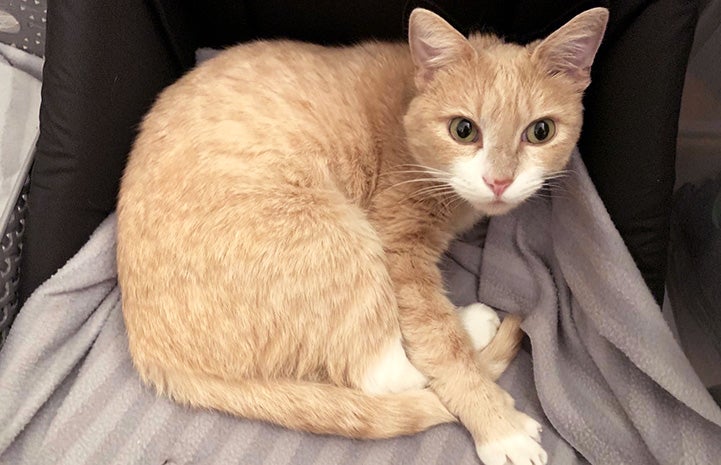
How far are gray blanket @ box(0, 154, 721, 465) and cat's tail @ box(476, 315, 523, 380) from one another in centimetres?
4

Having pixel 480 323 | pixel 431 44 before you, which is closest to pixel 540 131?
pixel 431 44

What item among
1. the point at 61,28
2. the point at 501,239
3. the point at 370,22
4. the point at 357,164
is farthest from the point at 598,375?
the point at 61,28

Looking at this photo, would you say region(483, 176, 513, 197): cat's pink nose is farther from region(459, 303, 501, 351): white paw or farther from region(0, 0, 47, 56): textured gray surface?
region(0, 0, 47, 56): textured gray surface

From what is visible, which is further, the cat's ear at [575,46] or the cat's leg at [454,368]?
the cat's leg at [454,368]

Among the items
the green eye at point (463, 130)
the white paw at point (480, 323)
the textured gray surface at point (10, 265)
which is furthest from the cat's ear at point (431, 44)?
the textured gray surface at point (10, 265)

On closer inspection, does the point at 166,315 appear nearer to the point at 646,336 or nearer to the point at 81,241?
the point at 81,241

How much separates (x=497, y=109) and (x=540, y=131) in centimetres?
11

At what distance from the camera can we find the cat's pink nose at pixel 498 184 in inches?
47.3

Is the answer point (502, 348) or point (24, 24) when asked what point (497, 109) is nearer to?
point (502, 348)

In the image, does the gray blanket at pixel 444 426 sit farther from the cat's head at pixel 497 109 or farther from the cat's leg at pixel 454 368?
the cat's head at pixel 497 109

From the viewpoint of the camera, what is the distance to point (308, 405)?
49.1 inches

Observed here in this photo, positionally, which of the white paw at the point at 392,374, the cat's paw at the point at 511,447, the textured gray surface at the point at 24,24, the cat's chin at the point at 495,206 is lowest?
the cat's paw at the point at 511,447

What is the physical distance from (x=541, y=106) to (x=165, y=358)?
0.92 m

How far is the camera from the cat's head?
1.22 meters
